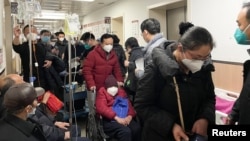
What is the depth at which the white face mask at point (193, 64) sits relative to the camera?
1.36 metres

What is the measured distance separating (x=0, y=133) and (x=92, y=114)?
164 centimetres

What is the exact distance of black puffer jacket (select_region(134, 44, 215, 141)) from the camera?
139 cm

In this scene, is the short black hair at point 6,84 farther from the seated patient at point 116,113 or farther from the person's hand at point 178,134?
the person's hand at point 178,134

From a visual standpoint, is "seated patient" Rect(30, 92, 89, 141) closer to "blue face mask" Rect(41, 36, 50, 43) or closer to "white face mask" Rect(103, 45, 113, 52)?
"white face mask" Rect(103, 45, 113, 52)

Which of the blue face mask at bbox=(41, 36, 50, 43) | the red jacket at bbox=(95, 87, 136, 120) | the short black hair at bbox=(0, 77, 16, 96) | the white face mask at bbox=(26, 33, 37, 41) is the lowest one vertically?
the red jacket at bbox=(95, 87, 136, 120)

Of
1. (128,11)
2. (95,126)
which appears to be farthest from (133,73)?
(128,11)

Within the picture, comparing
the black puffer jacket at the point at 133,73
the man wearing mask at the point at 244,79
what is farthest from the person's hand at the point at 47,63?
the man wearing mask at the point at 244,79

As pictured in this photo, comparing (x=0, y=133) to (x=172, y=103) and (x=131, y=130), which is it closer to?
(x=172, y=103)

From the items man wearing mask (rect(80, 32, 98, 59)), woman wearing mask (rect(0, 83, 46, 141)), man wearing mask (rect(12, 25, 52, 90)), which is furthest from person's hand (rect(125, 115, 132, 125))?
man wearing mask (rect(80, 32, 98, 59))

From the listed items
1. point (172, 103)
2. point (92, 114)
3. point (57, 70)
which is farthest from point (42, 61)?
point (172, 103)

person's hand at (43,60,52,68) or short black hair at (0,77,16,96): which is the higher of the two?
person's hand at (43,60,52,68)

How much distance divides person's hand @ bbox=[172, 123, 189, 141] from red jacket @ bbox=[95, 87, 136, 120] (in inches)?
64.5

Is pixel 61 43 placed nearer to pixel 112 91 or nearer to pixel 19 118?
pixel 112 91

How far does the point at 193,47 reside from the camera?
4.33 ft
